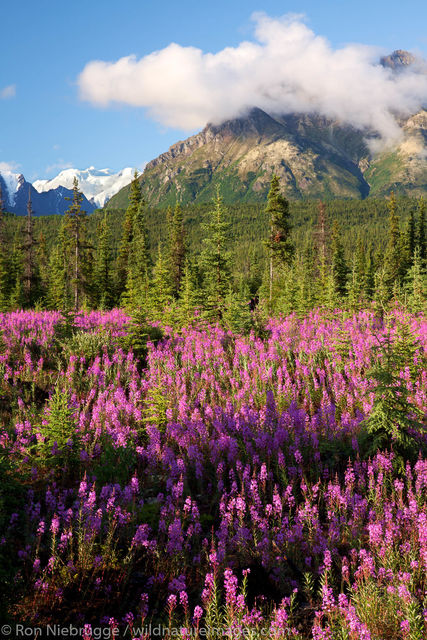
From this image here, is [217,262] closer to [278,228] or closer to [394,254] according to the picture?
[278,228]

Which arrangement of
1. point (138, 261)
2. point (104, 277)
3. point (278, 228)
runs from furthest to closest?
point (104, 277) < point (138, 261) < point (278, 228)

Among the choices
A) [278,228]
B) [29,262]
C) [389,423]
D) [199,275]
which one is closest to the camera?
[389,423]

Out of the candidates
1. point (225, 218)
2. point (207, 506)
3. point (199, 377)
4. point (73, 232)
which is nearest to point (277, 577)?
point (207, 506)

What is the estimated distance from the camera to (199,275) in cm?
4531

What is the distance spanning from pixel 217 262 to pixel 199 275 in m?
26.3

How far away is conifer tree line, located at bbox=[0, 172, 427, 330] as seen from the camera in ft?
59.2

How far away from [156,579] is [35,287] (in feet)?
140

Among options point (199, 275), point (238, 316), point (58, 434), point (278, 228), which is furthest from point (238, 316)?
point (199, 275)

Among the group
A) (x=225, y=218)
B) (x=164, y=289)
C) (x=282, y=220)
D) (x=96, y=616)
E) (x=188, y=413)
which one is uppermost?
(x=282, y=220)

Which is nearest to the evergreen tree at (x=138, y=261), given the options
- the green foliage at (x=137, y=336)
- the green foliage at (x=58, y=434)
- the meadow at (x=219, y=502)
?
the green foliage at (x=137, y=336)

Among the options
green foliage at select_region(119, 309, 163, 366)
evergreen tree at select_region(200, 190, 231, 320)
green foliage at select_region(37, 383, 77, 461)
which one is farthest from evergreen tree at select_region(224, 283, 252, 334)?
green foliage at select_region(37, 383, 77, 461)

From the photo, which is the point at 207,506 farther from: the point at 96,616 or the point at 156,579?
the point at 96,616

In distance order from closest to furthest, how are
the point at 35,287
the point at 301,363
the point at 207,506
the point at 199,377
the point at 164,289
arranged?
the point at 207,506 → the point at 199,377 → the point at 301,363 → the point at 164,289 → the point at 35,287

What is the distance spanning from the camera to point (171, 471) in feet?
17.4
